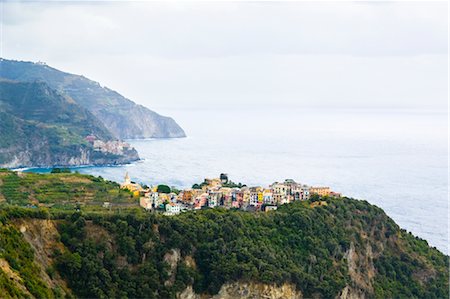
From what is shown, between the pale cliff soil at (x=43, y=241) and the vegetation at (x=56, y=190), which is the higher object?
the vegetation at (x=56, y=190)

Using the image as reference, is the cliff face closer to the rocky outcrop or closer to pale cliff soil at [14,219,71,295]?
pale cliff soil at [14,219,71,295]

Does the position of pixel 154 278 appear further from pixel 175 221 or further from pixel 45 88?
pixel 45 88

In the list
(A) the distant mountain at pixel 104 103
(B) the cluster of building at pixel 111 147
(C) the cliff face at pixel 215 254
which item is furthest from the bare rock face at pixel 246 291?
(A) the distant mountain at pixel 104 103

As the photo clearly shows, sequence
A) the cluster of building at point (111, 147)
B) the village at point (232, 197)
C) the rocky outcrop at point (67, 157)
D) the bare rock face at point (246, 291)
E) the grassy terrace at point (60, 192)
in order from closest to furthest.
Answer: the bare rock face at point (246, 291) < the grassy terrace at point (60, 192) < the village at point (232, 197) < the rocky outcrop at point (67, 157) < the cluster of building at point (111, 147)

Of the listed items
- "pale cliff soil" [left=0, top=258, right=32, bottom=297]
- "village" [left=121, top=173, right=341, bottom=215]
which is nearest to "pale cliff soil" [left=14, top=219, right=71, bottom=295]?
"pale cliff soil" [left=0, top=258, right=32, bottom=297]


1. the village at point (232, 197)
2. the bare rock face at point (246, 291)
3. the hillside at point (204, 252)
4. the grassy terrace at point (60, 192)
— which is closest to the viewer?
the hillside at point (204, 252)

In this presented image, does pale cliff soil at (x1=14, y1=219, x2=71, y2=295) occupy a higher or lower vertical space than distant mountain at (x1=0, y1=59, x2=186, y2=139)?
lower

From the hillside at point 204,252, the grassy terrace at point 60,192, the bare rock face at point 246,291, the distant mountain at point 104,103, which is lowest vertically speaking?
the bare rock face at point 246,291

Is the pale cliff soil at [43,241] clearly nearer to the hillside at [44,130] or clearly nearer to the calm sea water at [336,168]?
the calm sea water at [336,168]
